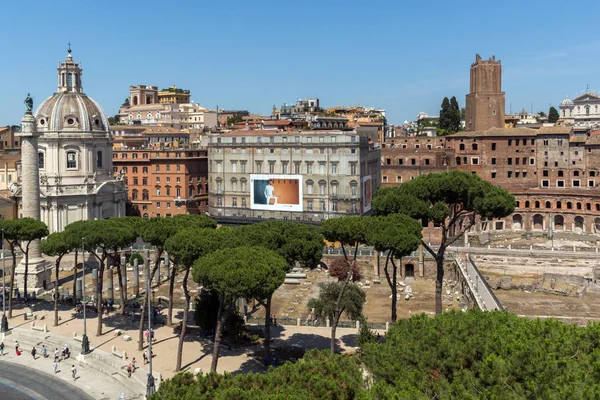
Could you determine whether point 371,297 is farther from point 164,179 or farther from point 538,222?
point 538,222

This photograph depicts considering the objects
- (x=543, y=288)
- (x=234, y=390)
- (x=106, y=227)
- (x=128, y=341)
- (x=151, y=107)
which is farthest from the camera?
(x=151, y=107)

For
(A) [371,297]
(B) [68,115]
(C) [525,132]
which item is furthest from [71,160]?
(C) [525,132]

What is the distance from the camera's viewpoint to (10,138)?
8738 centimetres

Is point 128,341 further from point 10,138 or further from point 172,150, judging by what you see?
point 10,138

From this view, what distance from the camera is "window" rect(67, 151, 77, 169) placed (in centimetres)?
5534

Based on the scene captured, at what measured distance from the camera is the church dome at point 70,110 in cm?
5531

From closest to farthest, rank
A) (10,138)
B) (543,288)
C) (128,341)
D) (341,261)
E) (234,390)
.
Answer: (234,390) → (128,341) → (543,288) → (341,261) → (10,138)

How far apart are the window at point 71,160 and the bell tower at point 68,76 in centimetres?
624

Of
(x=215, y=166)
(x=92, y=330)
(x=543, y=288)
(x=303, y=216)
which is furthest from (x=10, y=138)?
(x=543, y=288)

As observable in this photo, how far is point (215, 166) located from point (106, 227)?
2790 cm

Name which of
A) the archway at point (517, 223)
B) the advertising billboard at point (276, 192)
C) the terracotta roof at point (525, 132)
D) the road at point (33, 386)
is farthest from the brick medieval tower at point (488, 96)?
the road at point (33, 386)

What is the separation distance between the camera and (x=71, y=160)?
55438 mm

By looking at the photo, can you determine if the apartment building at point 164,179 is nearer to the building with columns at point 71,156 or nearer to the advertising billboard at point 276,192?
the building with columns at point 71,156

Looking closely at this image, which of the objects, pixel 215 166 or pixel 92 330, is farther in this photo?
pixel 215 166
